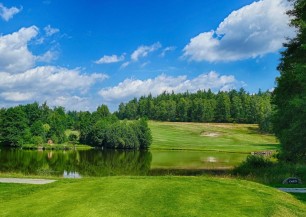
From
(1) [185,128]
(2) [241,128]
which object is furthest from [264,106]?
(1) [185,128]

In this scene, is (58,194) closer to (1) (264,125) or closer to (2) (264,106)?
(1) (264,125)

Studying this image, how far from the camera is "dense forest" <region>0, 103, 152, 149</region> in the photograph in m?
123

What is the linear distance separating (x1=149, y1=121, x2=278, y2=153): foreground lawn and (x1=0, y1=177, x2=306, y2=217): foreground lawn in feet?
292

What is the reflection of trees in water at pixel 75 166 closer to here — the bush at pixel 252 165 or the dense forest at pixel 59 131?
the bush at pixel 252 165

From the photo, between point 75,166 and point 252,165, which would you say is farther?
point 75,166

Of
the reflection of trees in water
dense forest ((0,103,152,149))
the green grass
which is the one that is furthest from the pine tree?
dense forest ((0,103,152,149))

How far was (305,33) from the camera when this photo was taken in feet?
92.0

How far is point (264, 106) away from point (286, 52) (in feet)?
478

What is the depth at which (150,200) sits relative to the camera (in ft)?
45.5

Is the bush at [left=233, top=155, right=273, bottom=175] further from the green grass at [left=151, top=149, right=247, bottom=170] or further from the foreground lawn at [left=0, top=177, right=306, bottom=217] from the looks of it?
the foreground lawn at [left=0, top=177, right=306, bottom=217]

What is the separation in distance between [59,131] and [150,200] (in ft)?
419

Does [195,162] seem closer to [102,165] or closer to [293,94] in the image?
[102,165]

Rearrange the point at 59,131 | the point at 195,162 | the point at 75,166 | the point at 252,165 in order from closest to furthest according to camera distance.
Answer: the point at 252,165
the point at 75,166
the point at 195,162
the point at 59,131

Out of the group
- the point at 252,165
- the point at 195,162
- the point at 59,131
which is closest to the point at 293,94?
the point at 252,165
